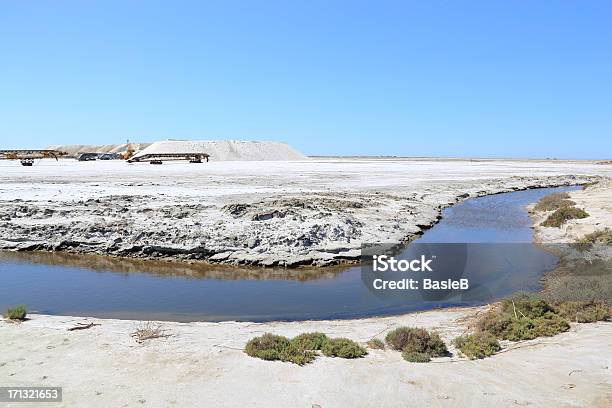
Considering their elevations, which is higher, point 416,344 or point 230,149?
point 230,149

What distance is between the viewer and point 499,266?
53.7ft

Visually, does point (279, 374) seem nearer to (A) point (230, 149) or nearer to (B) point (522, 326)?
(B) point (522, 326)

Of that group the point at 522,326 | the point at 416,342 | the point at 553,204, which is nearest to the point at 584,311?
the point at 522,326

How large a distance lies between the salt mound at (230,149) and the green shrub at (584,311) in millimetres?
111405

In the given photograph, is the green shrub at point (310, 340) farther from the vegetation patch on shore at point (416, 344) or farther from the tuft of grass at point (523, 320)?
the tuft of grass at point (523, 320)

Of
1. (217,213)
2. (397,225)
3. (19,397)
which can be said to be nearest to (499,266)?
(397,225)

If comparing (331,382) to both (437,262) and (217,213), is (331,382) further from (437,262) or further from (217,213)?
(217,213)

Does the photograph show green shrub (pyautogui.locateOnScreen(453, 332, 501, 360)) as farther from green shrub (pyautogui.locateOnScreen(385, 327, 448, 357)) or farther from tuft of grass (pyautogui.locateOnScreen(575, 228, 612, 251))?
tuft of grass (pyautogui.locateOnScreen(575, 228, 612, 251))

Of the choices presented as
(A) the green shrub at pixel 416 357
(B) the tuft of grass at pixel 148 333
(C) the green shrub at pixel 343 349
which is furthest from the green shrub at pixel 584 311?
(B) the tuft of grass at pixel 148 333

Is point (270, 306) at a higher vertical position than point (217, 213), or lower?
lower

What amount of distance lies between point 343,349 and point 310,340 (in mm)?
650

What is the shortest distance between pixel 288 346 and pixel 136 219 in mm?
14775

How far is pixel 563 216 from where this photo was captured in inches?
970

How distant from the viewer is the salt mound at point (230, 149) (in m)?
123
